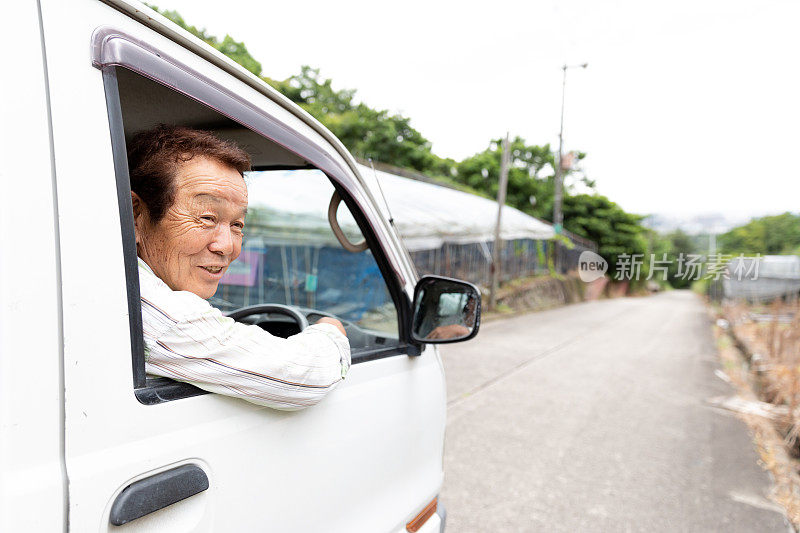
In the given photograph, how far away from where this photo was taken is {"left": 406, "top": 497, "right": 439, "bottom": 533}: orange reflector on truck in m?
1.57

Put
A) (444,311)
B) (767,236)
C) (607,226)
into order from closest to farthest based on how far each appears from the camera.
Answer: (444,311) → (767,236) → (607,226)

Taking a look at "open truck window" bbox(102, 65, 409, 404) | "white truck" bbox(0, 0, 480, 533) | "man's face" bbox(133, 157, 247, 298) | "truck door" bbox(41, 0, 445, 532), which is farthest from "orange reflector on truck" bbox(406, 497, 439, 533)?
"man's face" bbox(133, 157, 247, 298)

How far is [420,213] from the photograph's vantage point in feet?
31.0

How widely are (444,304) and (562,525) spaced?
6.92ft

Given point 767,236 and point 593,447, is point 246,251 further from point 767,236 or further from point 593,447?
point 593,447

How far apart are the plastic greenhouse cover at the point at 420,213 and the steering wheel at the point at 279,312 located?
228 centimetres

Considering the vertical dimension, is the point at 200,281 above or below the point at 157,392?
above

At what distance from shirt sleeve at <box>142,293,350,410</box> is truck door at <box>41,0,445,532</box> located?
0.04 metres

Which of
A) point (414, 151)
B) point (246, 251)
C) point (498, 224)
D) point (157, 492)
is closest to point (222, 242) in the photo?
point (157, 492)

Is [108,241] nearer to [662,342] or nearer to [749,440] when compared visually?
[749,440]

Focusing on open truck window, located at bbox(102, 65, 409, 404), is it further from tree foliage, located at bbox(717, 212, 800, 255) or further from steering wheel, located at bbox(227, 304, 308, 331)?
tree foliage, located at bbox(717, 212, 800, 255)

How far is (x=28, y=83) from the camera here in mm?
705

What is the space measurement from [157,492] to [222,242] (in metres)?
0.49

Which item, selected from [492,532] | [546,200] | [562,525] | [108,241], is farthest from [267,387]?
[546,200]
